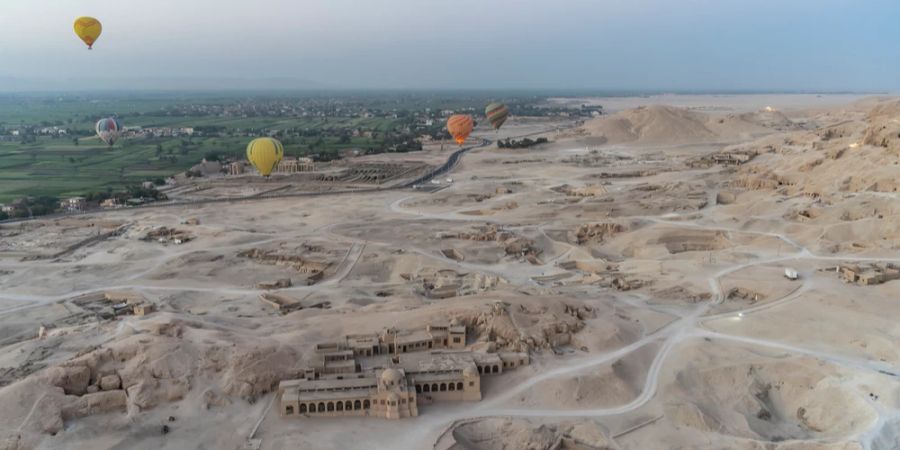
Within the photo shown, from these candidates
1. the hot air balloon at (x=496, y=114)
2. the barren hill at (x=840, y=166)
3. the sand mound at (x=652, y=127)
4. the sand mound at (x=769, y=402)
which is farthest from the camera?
the sand mound at (x=652, y=127)

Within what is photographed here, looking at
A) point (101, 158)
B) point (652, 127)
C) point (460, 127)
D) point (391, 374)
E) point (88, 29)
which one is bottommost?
point (391, 374)

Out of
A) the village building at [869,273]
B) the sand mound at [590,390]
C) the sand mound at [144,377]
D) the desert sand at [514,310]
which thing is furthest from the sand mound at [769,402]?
the sand mound at [144,377]

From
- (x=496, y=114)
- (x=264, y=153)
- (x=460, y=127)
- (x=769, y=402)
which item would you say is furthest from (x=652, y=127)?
(x=769, y=402)

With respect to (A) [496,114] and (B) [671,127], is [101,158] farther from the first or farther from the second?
(B) [671,127]

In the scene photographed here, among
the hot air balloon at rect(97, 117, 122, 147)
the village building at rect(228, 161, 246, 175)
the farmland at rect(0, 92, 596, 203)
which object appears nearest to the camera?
the farmland at rect(0, 92, 596, 203)

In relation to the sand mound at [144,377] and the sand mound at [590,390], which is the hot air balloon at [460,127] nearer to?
the sand mound at [144,377]

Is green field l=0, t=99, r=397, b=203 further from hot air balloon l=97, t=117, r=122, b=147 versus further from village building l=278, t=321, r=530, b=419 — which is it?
village building l=278, t=321, r=530, b=419

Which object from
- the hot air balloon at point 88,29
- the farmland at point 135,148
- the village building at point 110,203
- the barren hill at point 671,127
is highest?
the hot air balloon at point 88,29

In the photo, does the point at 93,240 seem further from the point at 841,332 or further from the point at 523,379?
the point at 841,332

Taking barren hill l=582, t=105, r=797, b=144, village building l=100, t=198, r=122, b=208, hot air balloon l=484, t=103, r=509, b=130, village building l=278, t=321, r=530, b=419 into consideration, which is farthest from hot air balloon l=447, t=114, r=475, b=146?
village building l=278, t=321, r=530, b=419
